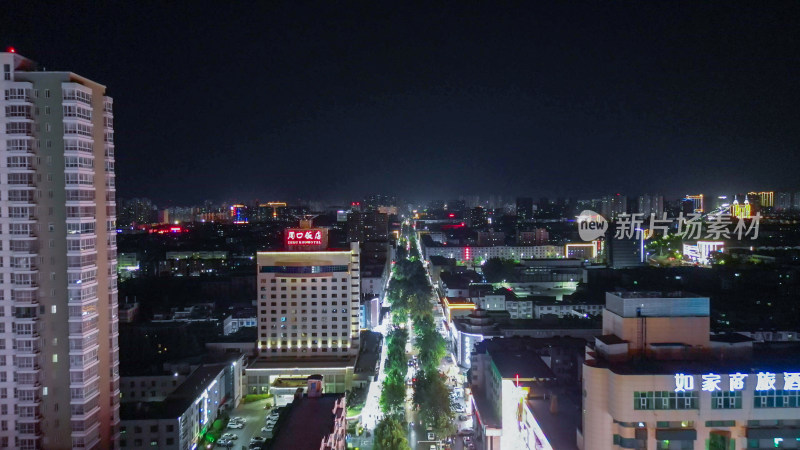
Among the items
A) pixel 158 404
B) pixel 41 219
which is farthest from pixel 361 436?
pixel 41 219

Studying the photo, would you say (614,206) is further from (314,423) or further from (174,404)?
(314,423)

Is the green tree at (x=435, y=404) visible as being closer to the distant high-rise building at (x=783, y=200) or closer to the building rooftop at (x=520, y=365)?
the building rooftop at (x=520, y=365)

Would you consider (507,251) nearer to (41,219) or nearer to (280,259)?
(280,259)

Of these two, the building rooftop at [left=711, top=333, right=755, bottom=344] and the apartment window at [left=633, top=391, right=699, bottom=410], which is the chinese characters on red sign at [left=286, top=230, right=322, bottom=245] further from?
the apartment window at [left=633, top=391, right=699, bottom=410]

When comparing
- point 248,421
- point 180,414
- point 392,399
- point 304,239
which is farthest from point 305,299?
point 180,414

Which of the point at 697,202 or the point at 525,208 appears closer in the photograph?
the point at 697,202

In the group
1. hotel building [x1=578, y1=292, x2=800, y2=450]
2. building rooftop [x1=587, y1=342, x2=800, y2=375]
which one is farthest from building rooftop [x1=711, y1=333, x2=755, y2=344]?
hotel building [x1=578, y1=292, x2=800, y2=450]
